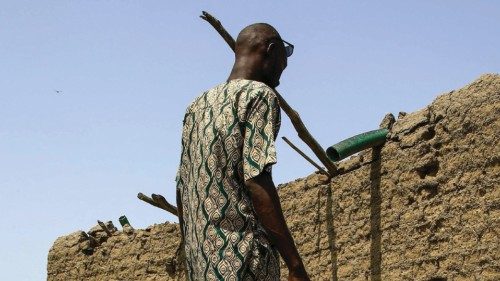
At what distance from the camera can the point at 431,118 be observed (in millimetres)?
5445

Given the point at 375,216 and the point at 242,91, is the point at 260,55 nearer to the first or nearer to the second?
the point at 242,91

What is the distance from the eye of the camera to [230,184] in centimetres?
302

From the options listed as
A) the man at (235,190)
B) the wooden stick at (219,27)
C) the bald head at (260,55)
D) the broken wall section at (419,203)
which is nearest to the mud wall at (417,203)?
the broken wall section at (419,203)

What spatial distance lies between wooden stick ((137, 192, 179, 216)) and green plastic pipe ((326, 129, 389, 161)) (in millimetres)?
2010

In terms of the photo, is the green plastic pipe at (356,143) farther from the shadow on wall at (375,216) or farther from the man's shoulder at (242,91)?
the man's shoulder at (242,91)

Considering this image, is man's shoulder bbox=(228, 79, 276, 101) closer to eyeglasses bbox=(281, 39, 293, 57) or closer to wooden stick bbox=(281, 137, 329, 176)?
eyeglasses bbox=(281, 39, 293, 57)

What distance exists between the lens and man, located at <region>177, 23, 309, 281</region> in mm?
2912

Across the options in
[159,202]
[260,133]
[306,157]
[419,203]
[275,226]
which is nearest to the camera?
[275,226]

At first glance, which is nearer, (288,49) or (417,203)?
(288,49)

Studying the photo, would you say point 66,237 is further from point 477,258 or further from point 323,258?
point 477,258

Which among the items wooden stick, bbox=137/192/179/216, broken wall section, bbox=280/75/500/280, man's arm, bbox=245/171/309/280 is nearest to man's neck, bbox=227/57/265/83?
man's arm, bbox=245/171/309/280

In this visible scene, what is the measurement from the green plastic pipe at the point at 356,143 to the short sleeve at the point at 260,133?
8.39 feet

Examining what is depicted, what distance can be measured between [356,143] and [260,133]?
263cm

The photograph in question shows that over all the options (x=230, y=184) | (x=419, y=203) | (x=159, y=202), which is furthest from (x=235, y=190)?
(x=159, y=202)
